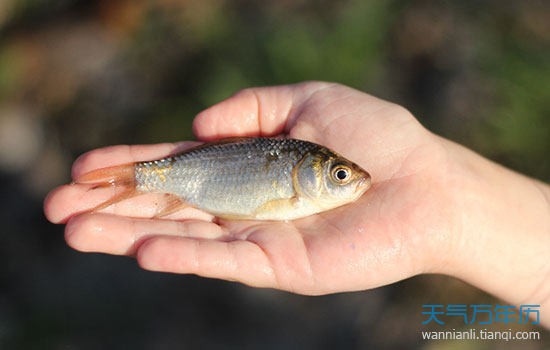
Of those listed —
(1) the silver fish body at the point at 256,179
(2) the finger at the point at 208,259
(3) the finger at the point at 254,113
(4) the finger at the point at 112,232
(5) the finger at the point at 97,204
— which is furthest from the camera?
(3) the finger at the point at 254,113

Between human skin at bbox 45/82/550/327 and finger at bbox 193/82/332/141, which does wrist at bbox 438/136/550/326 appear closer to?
human skin at bbox 45/82/550/327

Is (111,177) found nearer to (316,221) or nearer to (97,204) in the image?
(97,204)

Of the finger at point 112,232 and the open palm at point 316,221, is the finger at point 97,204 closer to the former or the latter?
the open palm at point 316,221

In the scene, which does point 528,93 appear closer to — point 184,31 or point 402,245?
point 402,245

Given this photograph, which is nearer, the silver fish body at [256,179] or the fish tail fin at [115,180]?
the fish tail fin at [115,180]

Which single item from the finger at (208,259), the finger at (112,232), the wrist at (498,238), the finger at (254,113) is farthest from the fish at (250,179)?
the wrist at (498,238)

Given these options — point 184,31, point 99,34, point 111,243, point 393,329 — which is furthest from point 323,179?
point 99,34

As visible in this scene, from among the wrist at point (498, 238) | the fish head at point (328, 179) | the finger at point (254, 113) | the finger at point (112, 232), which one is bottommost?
the wrist at point (498, 238)
